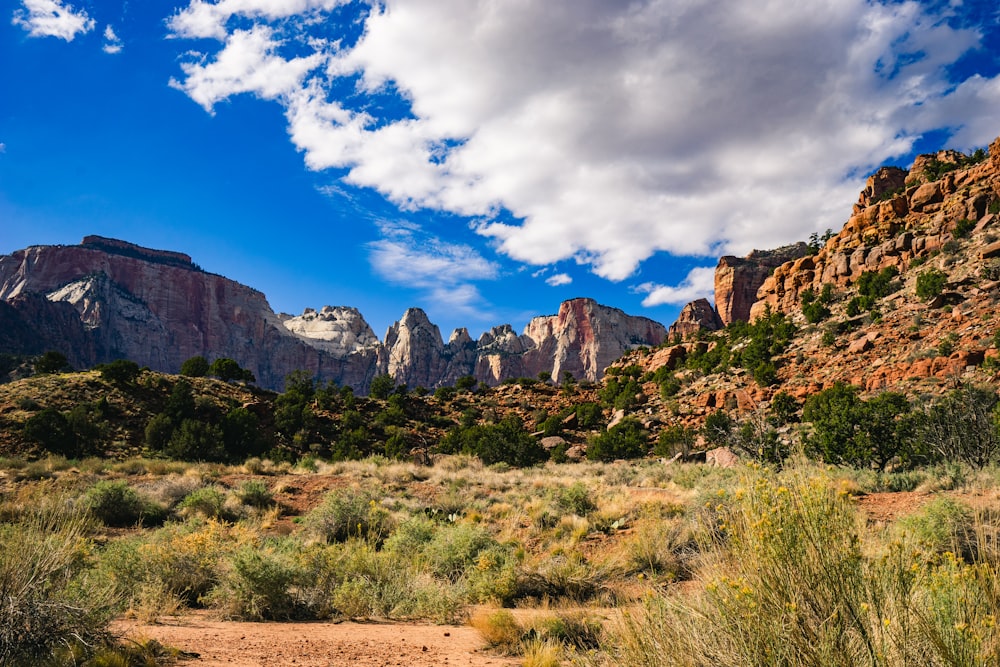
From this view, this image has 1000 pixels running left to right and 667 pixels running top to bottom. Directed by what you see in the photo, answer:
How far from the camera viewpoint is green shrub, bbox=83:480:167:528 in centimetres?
1316

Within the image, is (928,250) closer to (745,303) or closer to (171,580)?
(171,580)

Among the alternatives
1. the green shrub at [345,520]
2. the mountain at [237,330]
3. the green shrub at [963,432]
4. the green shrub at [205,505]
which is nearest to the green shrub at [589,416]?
the green shrub at [963,432]

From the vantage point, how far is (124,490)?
14.1 meters

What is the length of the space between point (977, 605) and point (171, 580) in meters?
9.47

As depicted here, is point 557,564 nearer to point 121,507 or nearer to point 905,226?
point 121,507

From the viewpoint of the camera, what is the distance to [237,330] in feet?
516

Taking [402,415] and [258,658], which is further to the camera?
[402,415]

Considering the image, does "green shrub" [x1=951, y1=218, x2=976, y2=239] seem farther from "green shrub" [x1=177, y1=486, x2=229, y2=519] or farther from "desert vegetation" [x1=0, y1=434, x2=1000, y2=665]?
"green shrub" [x1=177, y1=486, x2=229, y2=519]

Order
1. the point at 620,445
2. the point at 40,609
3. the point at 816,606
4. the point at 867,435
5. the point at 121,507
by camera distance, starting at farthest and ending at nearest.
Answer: the point at 620,445
the point at 867,435
the point at 121,507
the point at 40,609
the point at 816,606

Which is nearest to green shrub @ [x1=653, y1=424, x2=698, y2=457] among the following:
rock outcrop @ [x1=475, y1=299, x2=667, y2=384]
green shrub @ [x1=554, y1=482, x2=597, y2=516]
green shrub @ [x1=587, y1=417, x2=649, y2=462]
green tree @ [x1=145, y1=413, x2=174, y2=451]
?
green shrub @ [x1=587, y1=417, x2=649, y2=462]

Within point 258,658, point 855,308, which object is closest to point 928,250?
point 855,308

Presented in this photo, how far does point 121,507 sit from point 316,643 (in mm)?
11588

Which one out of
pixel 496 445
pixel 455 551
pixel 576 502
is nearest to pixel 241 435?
pixel 496 445

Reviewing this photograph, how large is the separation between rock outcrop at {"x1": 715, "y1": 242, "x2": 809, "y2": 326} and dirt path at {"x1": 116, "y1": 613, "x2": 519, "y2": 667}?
11914cm
